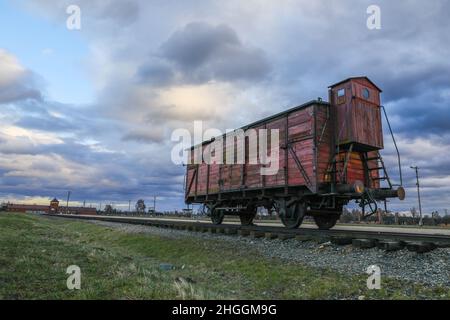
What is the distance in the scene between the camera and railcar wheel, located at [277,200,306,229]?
14.4 meters

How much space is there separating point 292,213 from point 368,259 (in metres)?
6.12

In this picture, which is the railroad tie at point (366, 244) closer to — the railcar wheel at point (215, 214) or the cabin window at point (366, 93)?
the cabin window at point (366, 93)

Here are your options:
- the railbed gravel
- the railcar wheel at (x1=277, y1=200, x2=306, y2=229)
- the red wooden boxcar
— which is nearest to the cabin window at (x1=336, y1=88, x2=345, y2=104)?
the red wooden boxcar

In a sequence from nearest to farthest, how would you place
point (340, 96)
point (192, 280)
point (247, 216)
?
point (192, 280)
point (340, 96)
point (247, 216)

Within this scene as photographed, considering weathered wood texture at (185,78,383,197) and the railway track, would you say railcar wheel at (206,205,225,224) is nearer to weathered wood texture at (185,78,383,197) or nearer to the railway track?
the railway track

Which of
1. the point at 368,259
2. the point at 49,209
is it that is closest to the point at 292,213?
the point at 368,259

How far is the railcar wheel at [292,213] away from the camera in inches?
568

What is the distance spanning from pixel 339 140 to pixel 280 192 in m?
3.31

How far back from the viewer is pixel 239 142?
18125 millimetres

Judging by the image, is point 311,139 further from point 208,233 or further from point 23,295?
point 23,295

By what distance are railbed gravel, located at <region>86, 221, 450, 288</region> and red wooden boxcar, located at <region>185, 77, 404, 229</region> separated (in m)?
2.79

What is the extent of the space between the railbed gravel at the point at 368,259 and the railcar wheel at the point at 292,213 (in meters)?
2.66

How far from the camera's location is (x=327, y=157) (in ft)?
45.2

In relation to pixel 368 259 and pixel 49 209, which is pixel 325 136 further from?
pixel 49 209
